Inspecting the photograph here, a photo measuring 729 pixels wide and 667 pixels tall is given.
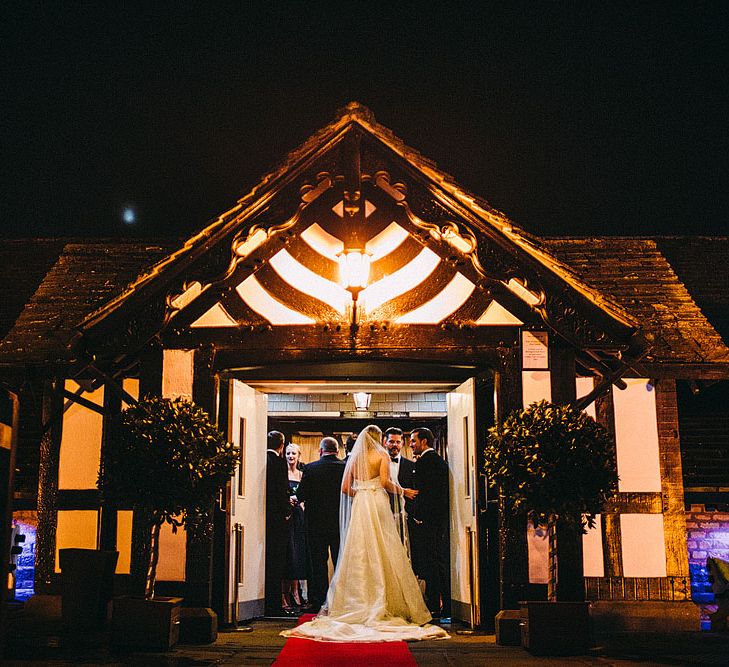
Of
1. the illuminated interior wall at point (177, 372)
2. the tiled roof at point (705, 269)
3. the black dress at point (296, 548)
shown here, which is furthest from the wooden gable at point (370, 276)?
the tiled roof at point (705, 269)

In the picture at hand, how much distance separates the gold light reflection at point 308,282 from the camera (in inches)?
360

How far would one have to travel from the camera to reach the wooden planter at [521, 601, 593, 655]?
7516mm

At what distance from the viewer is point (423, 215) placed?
891 cm

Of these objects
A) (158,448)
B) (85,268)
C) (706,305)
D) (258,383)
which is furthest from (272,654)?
(706,305)

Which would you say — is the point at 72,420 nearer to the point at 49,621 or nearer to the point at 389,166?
the point at 49,621

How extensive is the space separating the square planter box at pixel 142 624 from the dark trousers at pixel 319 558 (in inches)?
124

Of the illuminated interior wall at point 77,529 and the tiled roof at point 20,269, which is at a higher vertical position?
the tiled roof at point 20,269

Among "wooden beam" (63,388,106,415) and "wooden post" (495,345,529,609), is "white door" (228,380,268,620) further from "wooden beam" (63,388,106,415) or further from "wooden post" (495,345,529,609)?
"wooden post" (495,345,529,609)

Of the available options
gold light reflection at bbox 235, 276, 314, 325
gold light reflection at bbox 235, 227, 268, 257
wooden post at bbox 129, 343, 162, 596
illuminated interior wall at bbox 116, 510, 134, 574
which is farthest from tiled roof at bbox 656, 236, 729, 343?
illuminated interior wall at bbox 116, 510, 134, 574

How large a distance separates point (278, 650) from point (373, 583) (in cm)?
201

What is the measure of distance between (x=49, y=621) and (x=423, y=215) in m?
6.18

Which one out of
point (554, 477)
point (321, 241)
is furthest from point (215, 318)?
point (554, 477)

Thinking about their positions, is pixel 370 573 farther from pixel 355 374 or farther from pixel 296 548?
pixel 355 374

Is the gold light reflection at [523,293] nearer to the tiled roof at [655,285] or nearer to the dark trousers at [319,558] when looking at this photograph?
the tiled roof at [655,285]
